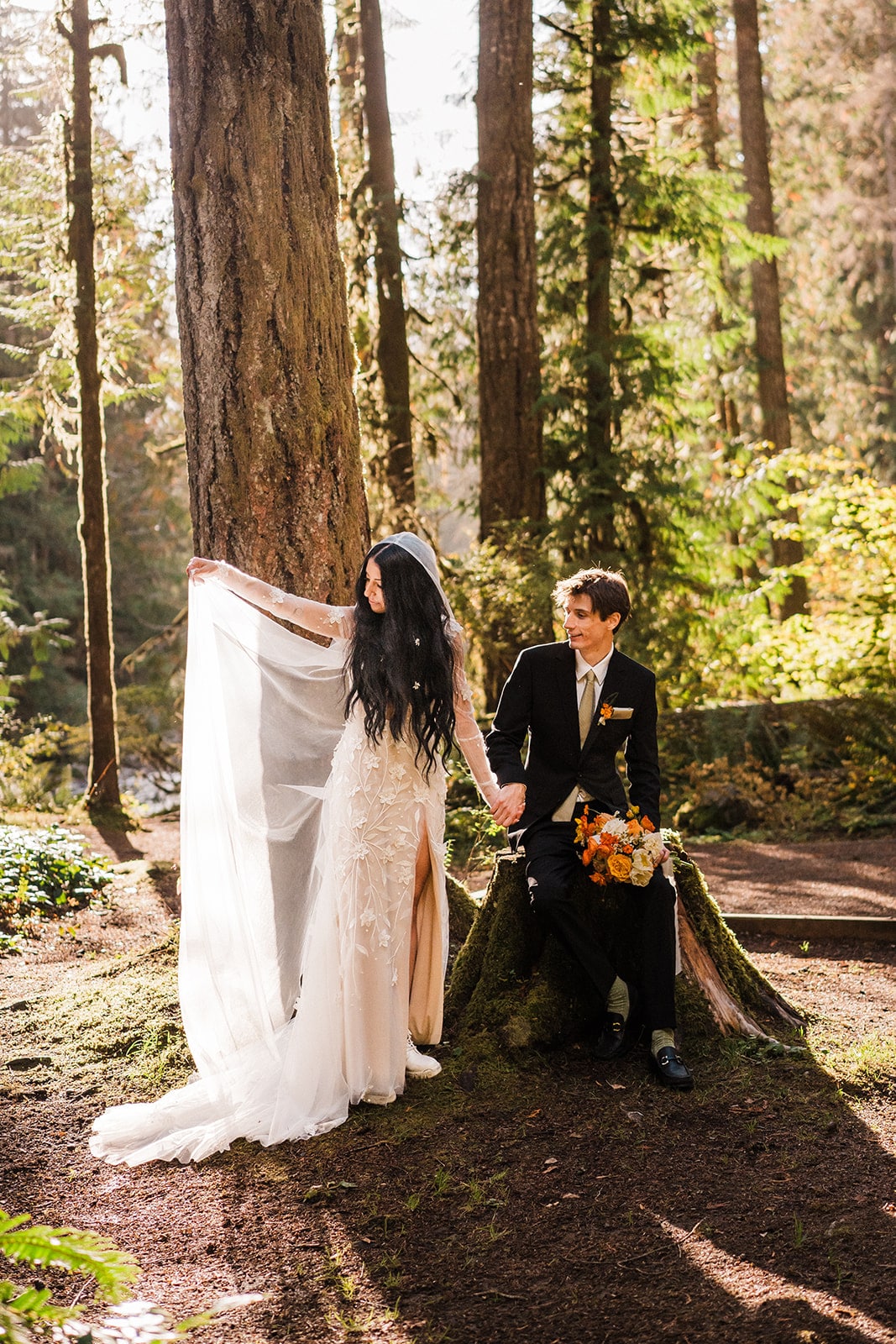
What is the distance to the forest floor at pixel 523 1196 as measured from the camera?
9.40ft

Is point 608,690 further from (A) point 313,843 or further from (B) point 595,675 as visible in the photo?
(A) point 313,843

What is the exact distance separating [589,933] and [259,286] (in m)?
3.09

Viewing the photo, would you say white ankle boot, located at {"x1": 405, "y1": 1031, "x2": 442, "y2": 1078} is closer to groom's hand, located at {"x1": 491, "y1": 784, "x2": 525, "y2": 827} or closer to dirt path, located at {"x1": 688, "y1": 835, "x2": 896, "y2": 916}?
groom's hand, located at {"x1": 491, "y1": 784, "x2": 525, "y2": 827}

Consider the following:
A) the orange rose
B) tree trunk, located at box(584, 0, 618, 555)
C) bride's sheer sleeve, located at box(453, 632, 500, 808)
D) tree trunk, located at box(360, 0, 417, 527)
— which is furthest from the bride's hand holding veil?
tree trunk, located at box(584, 0, 618, 555)

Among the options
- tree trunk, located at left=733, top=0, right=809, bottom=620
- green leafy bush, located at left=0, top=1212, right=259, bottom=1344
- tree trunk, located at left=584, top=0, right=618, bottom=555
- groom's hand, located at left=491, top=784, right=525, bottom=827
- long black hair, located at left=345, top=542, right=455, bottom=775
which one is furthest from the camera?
tree trunk, located at left=733, top=0, right=809, bottom=620

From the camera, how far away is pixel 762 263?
695 inches

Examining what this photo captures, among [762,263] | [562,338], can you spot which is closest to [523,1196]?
[562,338]

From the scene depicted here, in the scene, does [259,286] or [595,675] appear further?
[259,286]

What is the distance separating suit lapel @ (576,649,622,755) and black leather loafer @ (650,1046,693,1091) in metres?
1.21

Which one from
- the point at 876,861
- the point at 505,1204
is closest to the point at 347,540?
the point at 505,1204

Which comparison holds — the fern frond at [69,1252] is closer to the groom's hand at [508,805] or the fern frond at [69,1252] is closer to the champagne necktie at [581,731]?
the groom's hand at [508,805]

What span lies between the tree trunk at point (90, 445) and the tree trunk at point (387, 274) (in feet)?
10.3

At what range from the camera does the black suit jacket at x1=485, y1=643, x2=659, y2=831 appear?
15.5 ft

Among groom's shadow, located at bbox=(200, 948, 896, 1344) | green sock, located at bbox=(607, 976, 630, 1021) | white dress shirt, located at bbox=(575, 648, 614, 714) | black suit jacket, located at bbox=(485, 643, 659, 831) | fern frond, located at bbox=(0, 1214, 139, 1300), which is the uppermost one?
white dress shirt, located at bbox=(575, 648, 614, 714)
